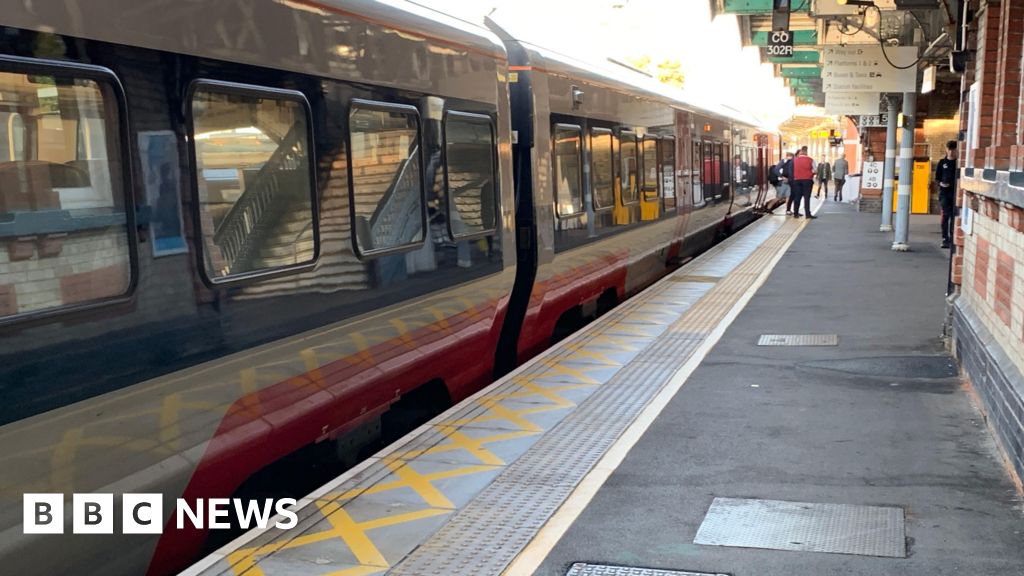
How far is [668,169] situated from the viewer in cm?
1437

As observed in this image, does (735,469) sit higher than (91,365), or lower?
lower

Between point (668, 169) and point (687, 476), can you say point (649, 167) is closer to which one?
point (668, 169)

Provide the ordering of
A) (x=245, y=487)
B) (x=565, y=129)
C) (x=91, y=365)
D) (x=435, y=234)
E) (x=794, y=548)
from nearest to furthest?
(x=91, y=365)
(x=794, y=548)
(x=245, y=487)
(x=435, y=234)
(x=565, y=129)

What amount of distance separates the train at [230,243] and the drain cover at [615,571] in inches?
59.0

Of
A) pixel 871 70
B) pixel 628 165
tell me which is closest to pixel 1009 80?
pixel 628 165

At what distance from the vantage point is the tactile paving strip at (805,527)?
4.34 meters

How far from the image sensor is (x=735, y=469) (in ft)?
17.9

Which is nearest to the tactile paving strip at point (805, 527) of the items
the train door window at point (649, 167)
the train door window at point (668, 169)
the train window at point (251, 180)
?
the train window at point (251, 180)

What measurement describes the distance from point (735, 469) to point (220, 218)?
293cm

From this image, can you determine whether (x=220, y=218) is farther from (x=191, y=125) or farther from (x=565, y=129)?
(x=565, y=129)

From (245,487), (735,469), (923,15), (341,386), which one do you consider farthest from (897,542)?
(923,15)

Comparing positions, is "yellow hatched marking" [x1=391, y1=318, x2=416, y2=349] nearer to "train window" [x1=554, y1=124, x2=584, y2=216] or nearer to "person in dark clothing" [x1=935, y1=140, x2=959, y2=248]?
"train window" [x1=554, y1=124, x2=584, y2=216]

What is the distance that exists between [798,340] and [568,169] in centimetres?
261

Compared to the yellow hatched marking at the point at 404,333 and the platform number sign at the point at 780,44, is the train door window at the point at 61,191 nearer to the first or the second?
the yellow hatched marking at the point at 404,333
